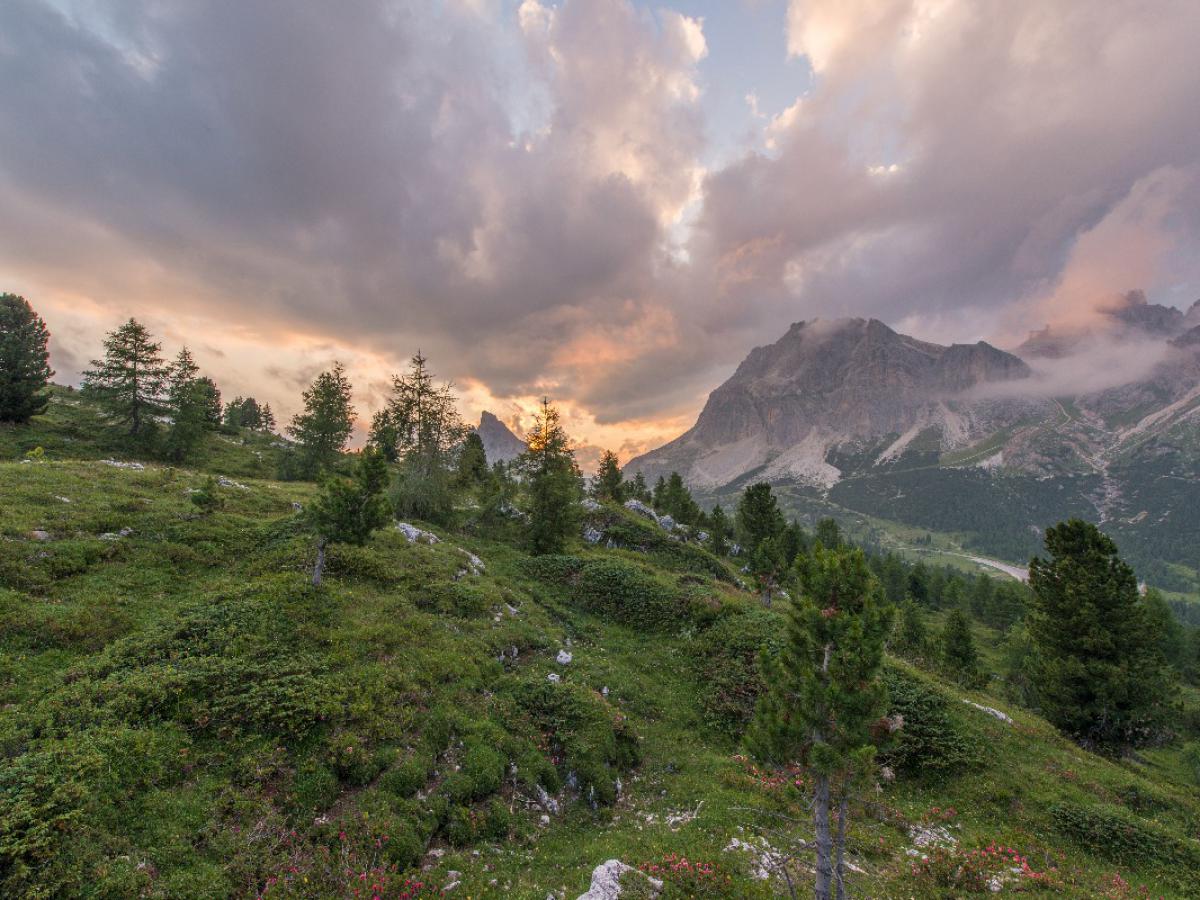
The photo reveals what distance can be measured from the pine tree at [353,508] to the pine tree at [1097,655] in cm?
4143

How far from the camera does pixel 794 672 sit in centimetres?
1226

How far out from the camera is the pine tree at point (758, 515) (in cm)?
6012

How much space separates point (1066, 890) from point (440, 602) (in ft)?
84.6

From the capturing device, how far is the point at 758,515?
198 feet

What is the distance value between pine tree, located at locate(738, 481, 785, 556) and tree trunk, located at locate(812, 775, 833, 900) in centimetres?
4990

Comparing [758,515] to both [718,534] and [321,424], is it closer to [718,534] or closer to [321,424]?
[718,534]

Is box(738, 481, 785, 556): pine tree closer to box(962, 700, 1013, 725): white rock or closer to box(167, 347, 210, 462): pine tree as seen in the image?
box(962, 700, 1013, 725): white rock

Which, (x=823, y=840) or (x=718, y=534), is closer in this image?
(x=823, y=840)

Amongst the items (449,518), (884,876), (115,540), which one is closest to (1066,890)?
(884,876)

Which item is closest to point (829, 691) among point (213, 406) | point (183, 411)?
point (183, 411)

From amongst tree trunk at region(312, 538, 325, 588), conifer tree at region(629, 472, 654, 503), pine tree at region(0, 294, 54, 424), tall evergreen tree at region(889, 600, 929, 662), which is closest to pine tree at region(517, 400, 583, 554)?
tree trunk at region(312, 538, 325, 588)

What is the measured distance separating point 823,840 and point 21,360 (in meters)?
74.4

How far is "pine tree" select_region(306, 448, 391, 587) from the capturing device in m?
23.1

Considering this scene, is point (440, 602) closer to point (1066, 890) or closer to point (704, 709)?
point (704, 709)
